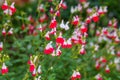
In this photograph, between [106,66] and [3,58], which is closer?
[3,58]

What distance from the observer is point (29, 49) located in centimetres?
466

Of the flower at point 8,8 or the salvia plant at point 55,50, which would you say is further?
the flower at point 8,8

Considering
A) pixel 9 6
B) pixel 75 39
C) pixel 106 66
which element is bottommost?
pixel 106 66

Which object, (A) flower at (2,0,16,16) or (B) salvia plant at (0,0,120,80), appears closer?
(B) salvia plant at (0,0,120,80)

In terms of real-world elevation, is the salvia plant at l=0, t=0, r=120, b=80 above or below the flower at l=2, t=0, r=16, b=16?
below

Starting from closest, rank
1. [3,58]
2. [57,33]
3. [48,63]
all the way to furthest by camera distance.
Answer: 1. [3,58]
2. [57,33]
3. [48,63]

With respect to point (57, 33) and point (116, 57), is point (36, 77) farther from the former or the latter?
point (116, 57)

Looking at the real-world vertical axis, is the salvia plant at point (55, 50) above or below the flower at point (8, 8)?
below

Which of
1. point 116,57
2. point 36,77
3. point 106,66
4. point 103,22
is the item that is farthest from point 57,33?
point 103,22

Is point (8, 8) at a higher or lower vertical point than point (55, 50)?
higher

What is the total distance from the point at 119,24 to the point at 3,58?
3.91m

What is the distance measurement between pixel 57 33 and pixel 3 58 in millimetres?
643

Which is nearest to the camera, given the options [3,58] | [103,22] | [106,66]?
[3,58]

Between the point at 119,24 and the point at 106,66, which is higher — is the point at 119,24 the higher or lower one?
the higher one
